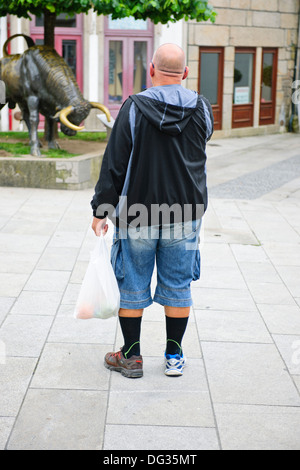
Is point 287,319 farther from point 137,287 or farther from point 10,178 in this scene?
point 10,178

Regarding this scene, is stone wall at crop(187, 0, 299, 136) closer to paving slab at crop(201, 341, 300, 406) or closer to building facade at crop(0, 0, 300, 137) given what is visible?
building facade at crop(0, 0, 300, 137)

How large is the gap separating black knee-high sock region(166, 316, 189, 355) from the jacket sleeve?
759 mm

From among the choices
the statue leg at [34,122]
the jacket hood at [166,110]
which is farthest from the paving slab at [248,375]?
the statue leg at [34,122]

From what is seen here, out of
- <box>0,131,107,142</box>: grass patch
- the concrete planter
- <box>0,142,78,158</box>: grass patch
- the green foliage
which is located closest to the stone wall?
<box>0,131,107,142</box>: grass patch

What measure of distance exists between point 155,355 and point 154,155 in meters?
1.32

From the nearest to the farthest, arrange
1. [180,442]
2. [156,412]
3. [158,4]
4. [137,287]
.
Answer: [180,442] < [156,412] < [137,287] < [158,4]

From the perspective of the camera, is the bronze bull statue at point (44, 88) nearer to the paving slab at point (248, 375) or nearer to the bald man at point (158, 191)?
the paving slab at point (248, 375)

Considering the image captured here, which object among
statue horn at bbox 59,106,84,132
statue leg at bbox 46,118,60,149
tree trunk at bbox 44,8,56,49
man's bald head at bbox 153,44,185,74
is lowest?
statue leg at bbox 46,118,60,149

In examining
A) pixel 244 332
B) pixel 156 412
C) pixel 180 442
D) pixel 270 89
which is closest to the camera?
pixel 180 442

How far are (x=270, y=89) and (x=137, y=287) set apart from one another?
17.7 m

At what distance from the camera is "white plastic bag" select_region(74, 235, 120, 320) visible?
3645 mm

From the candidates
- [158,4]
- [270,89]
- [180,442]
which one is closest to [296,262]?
[180,442]

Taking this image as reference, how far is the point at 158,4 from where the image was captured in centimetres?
934

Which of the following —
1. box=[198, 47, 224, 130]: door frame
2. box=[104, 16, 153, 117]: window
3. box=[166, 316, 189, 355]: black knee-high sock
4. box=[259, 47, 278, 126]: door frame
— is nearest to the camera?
box=[166, 316, 189, 355]: black knee-high sock
